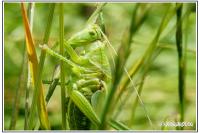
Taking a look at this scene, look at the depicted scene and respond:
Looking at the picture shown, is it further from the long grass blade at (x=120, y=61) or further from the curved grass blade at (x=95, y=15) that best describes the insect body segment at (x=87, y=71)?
the long grass blade at (x=120, y=61)

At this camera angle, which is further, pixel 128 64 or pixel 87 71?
pixel 128 64

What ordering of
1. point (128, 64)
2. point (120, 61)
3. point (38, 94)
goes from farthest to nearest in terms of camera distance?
point (128, 64), point (38, 94), point (120, 61)

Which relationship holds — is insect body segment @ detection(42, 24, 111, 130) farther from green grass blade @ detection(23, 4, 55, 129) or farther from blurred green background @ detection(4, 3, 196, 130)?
blurred green background @ detection(4, 3, 196, 130)

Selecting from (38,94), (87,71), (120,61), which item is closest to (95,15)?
(87,71)

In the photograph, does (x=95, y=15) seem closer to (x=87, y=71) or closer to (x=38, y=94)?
(x=87, y=71)

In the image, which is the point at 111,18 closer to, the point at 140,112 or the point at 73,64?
the point at 140,112

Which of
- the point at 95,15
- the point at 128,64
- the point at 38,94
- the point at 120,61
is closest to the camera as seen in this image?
the point at 120,61
